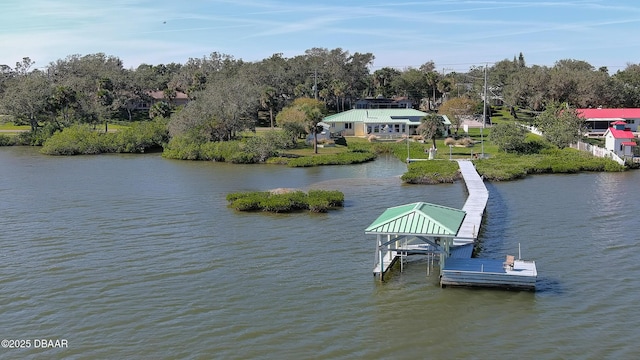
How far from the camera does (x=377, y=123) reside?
76.8 metres

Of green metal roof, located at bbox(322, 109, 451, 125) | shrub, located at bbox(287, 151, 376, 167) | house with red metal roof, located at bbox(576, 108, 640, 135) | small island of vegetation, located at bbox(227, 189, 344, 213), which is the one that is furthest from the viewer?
green metal roof, located at bbox(322, 109, 451, 125)

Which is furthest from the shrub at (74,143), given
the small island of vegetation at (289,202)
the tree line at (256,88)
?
the small island of vegetation at (289,202)

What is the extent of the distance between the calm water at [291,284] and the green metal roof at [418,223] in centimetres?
206

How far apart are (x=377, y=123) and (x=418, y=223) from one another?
53.8 m

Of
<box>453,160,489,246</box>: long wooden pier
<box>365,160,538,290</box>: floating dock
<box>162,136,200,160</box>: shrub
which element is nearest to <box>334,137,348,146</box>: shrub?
<box>162,136,200,160</box>: shrub

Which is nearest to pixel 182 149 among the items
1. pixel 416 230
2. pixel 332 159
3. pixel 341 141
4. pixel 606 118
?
pixel 332 159

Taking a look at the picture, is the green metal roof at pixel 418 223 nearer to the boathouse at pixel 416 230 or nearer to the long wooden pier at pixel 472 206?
the boathouse at pixel 416 230

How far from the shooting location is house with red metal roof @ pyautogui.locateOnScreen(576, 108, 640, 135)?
238 feet

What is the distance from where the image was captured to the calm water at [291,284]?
739 inches

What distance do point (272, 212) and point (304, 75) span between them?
74.7 meters

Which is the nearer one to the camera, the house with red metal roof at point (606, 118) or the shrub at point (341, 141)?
the shrub at point (341, 141)

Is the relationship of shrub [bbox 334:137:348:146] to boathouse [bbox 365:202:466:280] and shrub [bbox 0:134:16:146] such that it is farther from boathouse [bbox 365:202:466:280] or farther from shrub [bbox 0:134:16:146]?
boathouse [bbox 365:202:466:280]

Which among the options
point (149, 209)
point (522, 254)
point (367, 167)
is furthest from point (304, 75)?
point (522, 254)

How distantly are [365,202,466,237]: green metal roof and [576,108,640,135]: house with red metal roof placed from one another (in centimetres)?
5495
